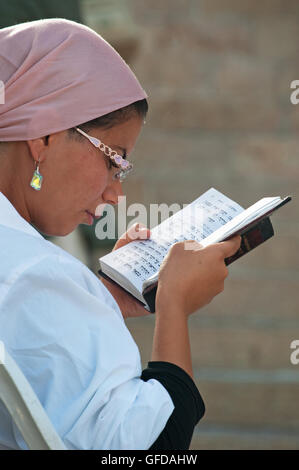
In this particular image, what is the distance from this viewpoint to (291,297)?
3.51m

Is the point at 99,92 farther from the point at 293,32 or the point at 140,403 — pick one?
the point at 293,32

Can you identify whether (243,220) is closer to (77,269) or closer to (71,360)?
(77,269)

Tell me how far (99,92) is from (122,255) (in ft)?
1.38

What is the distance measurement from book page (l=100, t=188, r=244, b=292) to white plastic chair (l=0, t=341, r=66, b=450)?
591 mm

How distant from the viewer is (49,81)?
58.1 inches

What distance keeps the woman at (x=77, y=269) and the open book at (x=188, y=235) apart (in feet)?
0.16

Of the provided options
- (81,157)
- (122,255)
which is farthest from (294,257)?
(81,157)

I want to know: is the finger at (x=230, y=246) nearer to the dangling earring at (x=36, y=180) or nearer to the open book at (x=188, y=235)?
the open book at (x=188, y=235)

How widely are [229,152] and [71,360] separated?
2652mm

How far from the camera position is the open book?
1553mm

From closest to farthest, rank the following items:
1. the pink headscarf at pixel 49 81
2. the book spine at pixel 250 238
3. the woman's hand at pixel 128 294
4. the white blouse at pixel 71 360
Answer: the white blouse at pixel 71 360 → the pink headscarf at pixel 49 81 → the book spine at pixel 250 238 → the woman's hand at pixel 128 294

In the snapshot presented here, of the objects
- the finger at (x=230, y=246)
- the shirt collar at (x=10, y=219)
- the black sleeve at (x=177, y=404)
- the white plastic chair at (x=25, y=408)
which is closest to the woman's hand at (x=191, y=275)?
the finger at (x=230, y=246)

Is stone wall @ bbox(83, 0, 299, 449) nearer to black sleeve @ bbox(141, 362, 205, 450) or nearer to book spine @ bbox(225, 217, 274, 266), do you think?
book spine @ bbox(225, 217, 274, 266)

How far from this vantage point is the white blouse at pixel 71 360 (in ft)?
3.97
